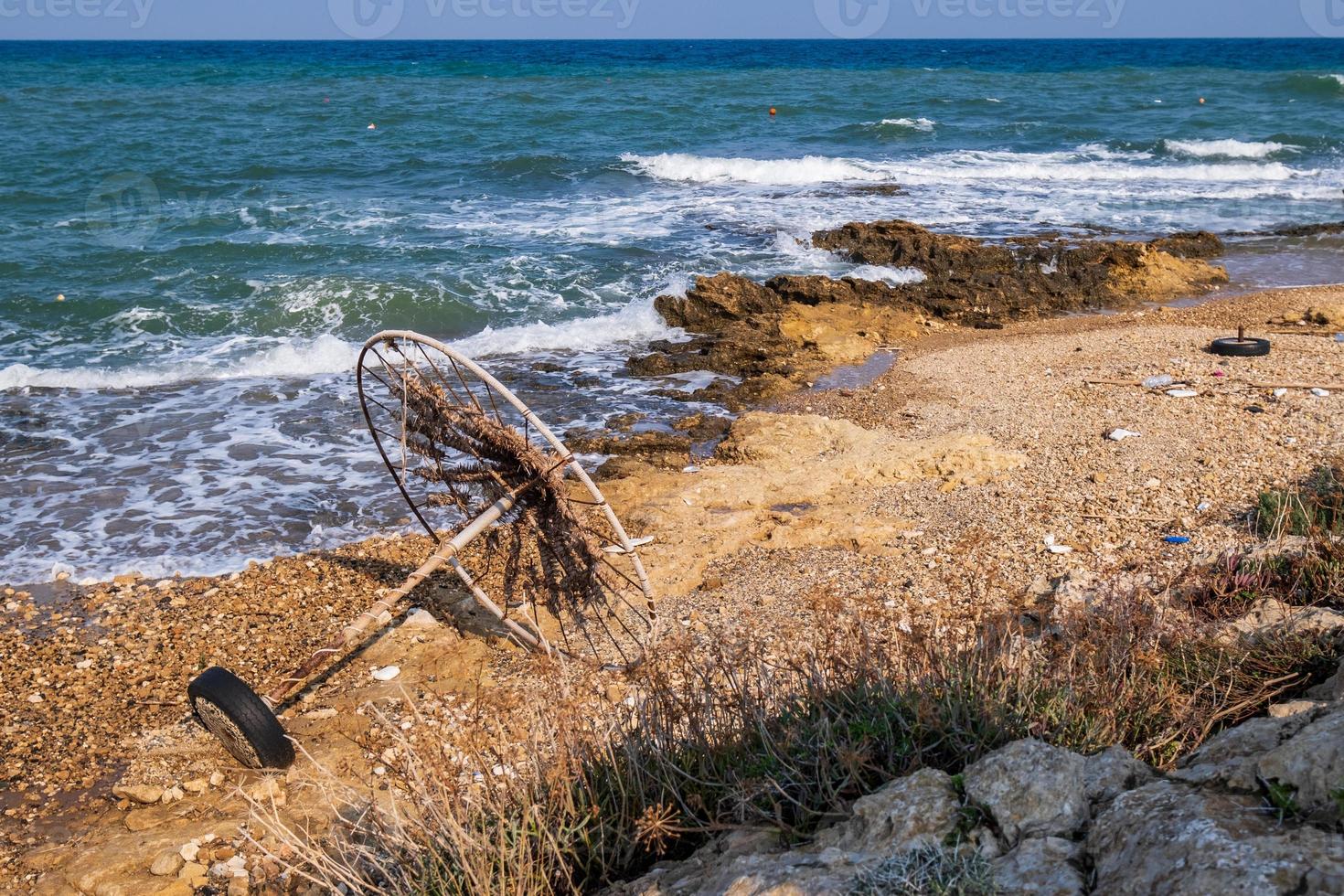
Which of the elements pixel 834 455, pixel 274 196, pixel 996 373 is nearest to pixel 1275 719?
pixel 834 455

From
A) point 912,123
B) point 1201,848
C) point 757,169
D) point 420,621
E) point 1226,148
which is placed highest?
point 912,123

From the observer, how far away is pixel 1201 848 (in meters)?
2.23

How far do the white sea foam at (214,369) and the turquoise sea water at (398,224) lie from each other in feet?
0.18

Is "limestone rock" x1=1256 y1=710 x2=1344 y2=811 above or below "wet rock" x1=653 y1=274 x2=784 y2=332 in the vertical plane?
above

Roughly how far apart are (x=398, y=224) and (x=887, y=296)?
1022cm

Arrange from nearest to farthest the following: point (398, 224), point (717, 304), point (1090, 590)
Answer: point (1090, 590) < point (717, 304) < point (398, 224)

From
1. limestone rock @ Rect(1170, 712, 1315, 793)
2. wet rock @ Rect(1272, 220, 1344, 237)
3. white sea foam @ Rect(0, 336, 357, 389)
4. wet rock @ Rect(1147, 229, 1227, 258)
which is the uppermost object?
wet rock @ Rect(1272, 220, 1344, 237)

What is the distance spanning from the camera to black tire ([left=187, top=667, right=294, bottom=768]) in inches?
190

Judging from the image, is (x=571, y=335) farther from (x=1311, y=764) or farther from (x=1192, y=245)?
(x=1311, y=764)

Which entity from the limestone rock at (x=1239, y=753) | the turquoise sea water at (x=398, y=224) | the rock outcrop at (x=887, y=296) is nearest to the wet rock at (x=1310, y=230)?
the turquoise sea water at (x=398, y=224)

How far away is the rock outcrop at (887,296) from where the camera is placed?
39.2ft

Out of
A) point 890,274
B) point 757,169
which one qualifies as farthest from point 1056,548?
point 757,169

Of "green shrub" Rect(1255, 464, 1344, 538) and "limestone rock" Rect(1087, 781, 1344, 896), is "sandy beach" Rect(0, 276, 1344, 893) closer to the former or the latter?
"green shrub" Rect(1255, 464, 1344, 538)

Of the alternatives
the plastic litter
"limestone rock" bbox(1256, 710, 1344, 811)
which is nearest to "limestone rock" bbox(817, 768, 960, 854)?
"limestone rock" bbox(1256, 710, 1344, 811)
